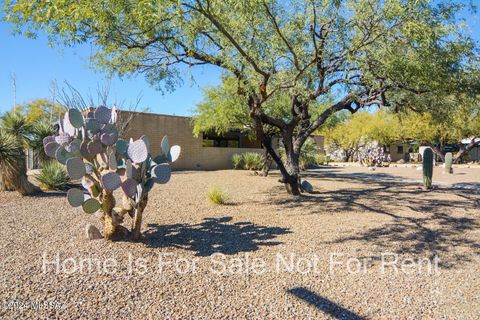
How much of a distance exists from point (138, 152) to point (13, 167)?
6447 millimetres

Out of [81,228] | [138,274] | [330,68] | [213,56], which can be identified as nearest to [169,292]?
[138,274]

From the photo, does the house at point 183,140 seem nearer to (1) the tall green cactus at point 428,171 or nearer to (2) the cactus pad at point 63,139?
(1) the tall green cactus at point 428,171

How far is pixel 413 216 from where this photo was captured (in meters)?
8.22

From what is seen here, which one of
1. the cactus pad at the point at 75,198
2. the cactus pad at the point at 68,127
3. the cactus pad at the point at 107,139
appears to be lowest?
the cactus pad at the point at 75,198

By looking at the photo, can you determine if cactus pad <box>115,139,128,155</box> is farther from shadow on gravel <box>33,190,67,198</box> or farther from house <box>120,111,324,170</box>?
house <box>120,111,324,170</box>

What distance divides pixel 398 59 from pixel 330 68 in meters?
1.86

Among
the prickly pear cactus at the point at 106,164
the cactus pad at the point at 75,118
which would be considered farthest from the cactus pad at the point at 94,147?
the cactus pad at the point at 75,118

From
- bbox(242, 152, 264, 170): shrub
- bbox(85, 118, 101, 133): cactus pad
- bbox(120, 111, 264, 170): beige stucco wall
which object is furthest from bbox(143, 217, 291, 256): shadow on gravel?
bbox(242, 152, 264, 170): shrub

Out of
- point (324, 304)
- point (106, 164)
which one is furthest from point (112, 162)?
point (324, 304)

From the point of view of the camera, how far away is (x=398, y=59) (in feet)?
24.6

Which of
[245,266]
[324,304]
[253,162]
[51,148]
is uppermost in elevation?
[51,148]

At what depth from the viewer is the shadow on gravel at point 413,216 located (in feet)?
19.6

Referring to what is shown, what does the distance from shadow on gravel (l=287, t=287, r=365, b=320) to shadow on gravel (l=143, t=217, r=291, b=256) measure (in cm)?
142

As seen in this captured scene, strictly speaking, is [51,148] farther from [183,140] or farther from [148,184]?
[183,140]
